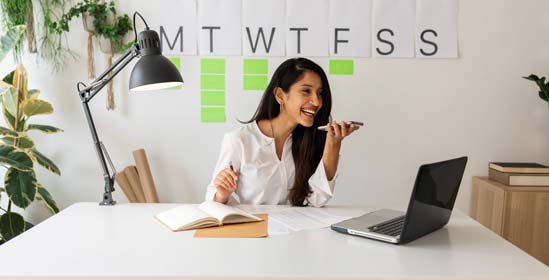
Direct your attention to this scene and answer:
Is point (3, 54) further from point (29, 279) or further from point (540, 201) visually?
point (540, 201)

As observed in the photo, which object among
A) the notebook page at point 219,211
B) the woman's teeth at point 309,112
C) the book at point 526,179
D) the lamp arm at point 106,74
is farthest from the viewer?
the book at point 526,179

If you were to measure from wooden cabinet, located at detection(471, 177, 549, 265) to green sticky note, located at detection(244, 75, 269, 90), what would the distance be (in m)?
1.35

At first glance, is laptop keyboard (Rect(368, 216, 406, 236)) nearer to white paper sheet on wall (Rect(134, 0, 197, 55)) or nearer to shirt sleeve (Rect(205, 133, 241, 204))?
shirt sleeve (Rect(205, 133, 241, 204))

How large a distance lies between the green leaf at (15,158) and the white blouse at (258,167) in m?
0.97

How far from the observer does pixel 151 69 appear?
1.65 metres

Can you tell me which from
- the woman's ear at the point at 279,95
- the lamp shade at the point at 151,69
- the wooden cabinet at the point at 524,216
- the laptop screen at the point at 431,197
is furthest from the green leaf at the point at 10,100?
the wooden cabinet at the point at 524,216

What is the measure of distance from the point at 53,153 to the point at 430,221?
2189 mm

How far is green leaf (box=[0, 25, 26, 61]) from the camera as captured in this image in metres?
2.36

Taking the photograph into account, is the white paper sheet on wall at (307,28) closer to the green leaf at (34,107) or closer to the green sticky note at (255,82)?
the green sticky note at (255,82)

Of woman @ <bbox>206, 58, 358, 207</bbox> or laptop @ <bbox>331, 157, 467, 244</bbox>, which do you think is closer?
laptop @ <bbox>331, 157, 467, 244</bbox>

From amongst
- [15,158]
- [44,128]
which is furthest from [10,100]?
[15,158]

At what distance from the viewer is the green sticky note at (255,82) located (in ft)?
8.71

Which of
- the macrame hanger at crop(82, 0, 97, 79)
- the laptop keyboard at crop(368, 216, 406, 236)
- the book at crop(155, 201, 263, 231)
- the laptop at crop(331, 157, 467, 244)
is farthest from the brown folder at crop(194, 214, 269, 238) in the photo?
the macrame hanger at crop(82, 0, 97, 79)

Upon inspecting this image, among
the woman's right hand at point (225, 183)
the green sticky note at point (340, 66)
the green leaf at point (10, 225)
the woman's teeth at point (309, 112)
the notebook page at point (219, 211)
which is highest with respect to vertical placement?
the green sticky note at point (340, 66)
